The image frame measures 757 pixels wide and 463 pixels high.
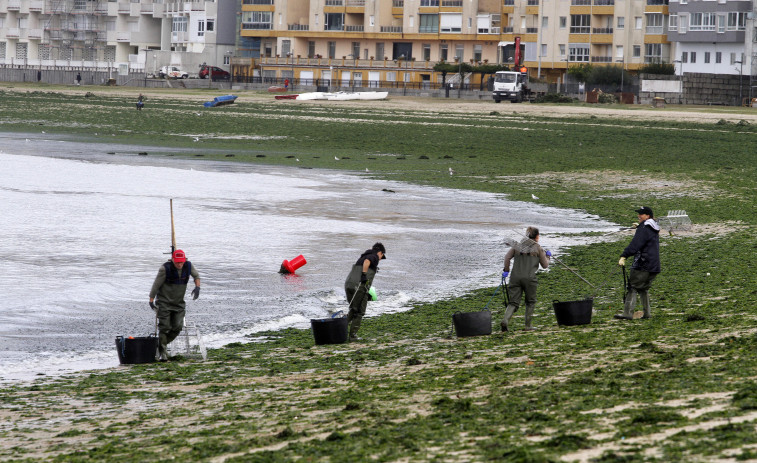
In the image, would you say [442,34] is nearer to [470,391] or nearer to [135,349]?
[135,349]

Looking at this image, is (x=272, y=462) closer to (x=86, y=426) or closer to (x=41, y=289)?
(x=86, y=426)

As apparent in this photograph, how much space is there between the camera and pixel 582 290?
1972 cm

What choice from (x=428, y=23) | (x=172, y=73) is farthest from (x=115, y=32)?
(x=428, y=23)

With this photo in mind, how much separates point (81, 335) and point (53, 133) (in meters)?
45.7

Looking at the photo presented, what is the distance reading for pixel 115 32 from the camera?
14762cm

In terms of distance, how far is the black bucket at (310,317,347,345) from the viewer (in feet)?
52.0

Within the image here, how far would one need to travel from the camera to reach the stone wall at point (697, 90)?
9481cm

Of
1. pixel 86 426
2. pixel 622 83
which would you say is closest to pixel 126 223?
pixel 86 426

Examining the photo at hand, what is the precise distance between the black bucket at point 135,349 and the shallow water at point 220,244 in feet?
1.18

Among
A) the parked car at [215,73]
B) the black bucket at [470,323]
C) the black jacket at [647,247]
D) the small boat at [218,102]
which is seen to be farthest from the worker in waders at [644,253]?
the parked car at [215,73]

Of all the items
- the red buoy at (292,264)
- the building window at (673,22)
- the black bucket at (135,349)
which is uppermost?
the building window at (673,22)

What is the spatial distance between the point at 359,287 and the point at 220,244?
32.0 ft

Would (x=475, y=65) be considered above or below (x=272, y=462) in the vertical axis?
above

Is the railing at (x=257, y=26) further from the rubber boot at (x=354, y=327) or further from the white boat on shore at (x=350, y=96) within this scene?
the rubber boot at (x=354, y=327)
